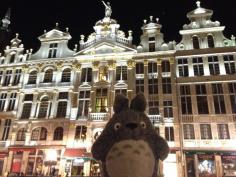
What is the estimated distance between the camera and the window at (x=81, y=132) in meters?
23.5

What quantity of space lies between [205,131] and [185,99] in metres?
3.20

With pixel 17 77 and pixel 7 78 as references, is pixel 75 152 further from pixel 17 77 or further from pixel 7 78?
pixel 7 78

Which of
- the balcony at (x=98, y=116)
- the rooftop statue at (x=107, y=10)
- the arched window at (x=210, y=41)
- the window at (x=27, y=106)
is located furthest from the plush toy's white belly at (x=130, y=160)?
the rooftop statue at (x=107, y=10)

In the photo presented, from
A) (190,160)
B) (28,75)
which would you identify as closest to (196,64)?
(190,160)

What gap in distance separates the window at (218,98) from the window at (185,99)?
2085 millimetres

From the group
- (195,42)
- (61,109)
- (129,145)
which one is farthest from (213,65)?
(129,145)

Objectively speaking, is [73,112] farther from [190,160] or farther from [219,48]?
[219,48]

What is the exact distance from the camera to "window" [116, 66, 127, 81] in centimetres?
2505

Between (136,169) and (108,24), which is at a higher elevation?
(108,24)

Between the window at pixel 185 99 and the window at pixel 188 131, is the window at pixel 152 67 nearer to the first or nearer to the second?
the window at pixel 185 99

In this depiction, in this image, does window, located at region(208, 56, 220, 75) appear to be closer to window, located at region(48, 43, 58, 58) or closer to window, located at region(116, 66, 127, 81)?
window, located at region(116, 66, 127, 81)

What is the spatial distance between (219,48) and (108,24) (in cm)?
1112

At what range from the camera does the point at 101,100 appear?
24.5m

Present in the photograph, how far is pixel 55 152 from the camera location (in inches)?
910
